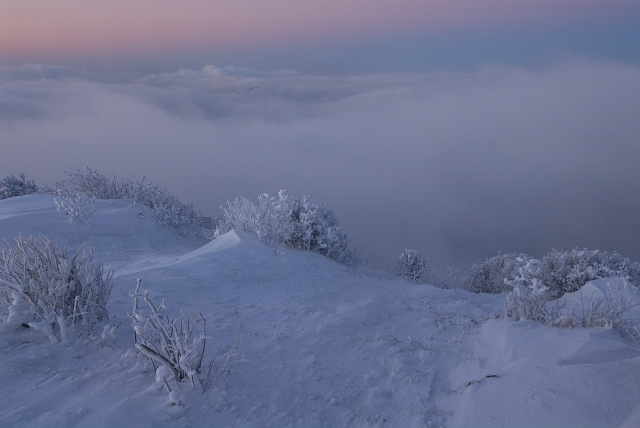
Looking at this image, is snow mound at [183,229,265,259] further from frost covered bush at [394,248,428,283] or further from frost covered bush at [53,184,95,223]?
frost covered bush at [394,248,428,283]

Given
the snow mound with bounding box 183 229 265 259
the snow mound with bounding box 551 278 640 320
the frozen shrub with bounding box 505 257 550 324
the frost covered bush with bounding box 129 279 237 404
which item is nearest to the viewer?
the frost covered bush with bounding box 129 279 237 404

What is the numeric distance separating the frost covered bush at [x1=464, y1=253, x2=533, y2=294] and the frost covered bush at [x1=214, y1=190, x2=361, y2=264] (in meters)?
5.54

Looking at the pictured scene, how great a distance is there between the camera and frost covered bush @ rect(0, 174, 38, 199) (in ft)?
49.2

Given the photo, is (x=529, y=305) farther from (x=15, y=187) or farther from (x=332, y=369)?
(x=15, y=187)

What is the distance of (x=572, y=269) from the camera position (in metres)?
7.87

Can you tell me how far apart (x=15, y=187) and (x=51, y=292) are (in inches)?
573

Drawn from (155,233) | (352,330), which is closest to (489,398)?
(352,330)

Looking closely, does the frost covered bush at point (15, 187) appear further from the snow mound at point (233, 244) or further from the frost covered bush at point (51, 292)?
the frost covered bush at point (51, 292)

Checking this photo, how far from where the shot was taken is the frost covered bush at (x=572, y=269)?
7695mm

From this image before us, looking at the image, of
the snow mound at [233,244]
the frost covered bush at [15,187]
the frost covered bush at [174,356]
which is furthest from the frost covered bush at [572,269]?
the frost covered bush at [15,187]

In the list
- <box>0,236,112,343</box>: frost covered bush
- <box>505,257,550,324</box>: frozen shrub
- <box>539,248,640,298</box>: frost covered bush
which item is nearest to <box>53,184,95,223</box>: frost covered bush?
<box>0,236,112,343</box>: frost covered bush

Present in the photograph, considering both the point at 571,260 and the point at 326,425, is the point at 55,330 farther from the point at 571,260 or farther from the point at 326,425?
the point at 571,260

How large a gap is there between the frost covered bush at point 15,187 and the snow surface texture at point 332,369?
12.8m

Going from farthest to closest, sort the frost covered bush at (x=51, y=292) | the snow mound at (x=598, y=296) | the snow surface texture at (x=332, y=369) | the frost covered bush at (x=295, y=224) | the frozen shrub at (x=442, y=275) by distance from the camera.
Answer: the frozen shrub at (x=442, y=275) → the frost covered bush at (x=295, y=224) → the snow mound at (x=598, y=296) → the frost covered bush at (x=51, y=292) → the snow surface texture at (x=332, y=369)
